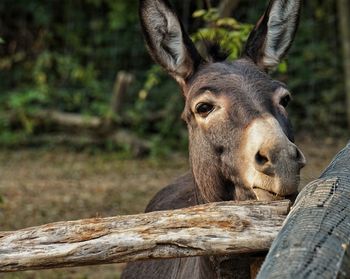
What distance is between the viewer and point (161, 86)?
14.0m

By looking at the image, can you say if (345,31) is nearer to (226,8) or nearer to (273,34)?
(226,8)

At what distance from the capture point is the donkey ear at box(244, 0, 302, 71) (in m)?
4.36

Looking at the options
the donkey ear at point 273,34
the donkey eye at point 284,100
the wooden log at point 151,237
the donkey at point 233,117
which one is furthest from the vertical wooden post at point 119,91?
the wooden log at point 151,237

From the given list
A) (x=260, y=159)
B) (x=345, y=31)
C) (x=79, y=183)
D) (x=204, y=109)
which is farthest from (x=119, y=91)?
(x=260, y=159)

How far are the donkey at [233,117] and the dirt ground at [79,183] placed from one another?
318 cm

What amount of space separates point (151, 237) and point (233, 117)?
0.85 meters

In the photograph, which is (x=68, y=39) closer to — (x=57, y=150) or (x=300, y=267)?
(x=57, y=150)

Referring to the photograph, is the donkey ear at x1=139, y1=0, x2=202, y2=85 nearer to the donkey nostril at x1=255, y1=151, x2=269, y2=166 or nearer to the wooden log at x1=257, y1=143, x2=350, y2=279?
the donkey nostril at x1=255, y1=151, x2=269, y2=166

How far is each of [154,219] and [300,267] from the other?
87cm

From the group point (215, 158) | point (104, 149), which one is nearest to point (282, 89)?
point (215, 158)

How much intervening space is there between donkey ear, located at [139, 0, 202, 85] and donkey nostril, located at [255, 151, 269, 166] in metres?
1.13

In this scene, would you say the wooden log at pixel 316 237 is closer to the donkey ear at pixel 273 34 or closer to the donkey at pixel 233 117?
the donkey at pixel 233 117

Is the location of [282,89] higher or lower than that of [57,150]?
higher

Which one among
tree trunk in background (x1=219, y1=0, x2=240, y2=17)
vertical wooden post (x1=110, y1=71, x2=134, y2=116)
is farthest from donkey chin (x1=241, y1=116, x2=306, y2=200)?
vertical wooden post (x1=110, y1=71, x2=134, y2=116)
